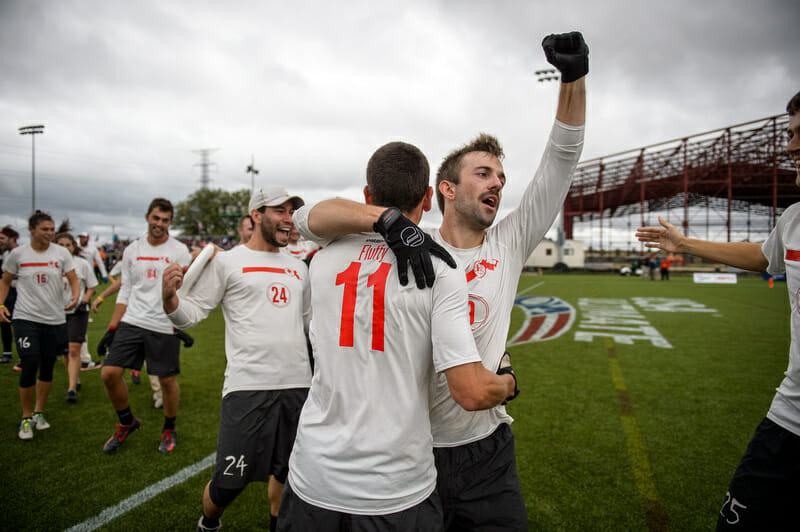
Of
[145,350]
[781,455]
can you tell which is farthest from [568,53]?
[145,350]

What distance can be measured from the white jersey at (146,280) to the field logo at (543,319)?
676 centimetres

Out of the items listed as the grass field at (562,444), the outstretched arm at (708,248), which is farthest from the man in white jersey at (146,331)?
the outstretched arm at (708,248)

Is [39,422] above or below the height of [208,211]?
below

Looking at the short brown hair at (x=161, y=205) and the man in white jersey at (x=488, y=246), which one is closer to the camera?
the man in white jersey at (x=488, y=246)

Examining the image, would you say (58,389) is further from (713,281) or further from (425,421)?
(713,281)

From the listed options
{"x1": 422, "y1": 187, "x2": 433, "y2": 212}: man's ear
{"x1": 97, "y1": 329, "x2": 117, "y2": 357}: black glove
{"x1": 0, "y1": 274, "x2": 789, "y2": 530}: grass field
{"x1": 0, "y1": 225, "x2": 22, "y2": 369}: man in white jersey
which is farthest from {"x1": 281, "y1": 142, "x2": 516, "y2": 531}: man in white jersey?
{"x1": 0, "y1": 225, "x2": 22, "y2": 369}: man in white jersey

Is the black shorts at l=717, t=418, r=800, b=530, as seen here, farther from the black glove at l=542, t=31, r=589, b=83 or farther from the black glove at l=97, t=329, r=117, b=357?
the black glove at l=97, t=329, r=117, b=357

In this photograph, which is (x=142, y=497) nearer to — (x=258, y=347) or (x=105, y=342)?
(x=258, y=347)

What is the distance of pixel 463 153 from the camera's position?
2.35m

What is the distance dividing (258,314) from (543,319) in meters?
10.3

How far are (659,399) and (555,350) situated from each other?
2.78m

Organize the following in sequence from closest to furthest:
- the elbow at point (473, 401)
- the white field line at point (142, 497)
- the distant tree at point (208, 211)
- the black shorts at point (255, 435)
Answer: the elbow at point (473, 401), the black shorts at point (255, 435), the white field line at point (142, 497), the distant tree at point (208, 211)

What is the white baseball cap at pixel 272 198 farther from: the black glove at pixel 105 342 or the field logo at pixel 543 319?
the field logo at pixel 543 319

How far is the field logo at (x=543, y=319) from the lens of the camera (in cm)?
974
